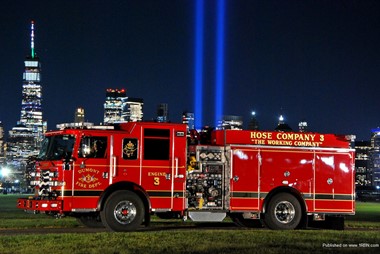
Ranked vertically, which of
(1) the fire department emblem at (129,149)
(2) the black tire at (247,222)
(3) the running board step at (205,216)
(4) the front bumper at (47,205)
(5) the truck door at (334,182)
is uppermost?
(1) the fire department emblem at (129,149)

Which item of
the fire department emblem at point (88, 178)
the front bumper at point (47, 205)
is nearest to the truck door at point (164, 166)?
the fire department emblem at point (88, 178)

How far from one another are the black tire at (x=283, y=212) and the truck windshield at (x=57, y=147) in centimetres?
648

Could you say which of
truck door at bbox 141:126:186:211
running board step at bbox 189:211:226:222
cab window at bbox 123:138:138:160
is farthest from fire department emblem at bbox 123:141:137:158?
running board step at bbox 189:211:226:222

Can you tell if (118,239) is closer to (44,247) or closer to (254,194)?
(44,247)

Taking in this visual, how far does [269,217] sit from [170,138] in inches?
159

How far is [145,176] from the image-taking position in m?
20.5

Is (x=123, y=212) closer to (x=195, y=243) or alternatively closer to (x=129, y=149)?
(x=129, y=149)

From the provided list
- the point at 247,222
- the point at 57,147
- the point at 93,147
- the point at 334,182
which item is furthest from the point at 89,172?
the point at 334,182

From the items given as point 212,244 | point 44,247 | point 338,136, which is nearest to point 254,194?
point 338,136

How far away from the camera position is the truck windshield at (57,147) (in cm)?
1995

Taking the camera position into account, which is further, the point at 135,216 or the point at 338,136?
the point at 338,136

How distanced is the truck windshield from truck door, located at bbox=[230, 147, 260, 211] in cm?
512

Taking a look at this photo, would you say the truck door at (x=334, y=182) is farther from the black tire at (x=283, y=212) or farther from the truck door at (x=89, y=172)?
the truck door at (x=89, y=172)

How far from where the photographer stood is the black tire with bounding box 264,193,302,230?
22.1 meters
